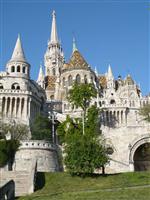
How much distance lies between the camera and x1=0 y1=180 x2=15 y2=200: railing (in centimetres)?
2172

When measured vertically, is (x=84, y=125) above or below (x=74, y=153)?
above

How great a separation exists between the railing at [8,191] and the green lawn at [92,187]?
0.93m

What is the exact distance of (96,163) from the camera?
29297mm

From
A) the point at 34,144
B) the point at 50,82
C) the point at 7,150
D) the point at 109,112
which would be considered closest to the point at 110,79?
the point at 50,82

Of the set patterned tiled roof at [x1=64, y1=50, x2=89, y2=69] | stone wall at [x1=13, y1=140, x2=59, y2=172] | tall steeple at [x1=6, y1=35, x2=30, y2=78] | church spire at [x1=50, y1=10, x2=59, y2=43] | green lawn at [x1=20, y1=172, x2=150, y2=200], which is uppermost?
church spire at [x1=50, y1=10, x2=59, y2=43]

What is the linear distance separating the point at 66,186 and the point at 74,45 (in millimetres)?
53722

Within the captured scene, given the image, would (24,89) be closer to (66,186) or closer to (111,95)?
(111,95)

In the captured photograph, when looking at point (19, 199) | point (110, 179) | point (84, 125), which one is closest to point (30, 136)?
point (84, 125)

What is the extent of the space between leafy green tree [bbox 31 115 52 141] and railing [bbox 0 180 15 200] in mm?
18637

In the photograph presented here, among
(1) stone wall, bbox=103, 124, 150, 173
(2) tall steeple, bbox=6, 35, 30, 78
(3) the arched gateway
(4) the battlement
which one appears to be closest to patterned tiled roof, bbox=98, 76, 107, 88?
(2) tall steeple, bbox=6, 35, 30, 78

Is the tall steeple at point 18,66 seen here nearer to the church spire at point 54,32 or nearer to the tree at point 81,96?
the tree at point 81,96

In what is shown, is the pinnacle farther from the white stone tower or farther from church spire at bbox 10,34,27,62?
church spire at bbox 10,34,27,62

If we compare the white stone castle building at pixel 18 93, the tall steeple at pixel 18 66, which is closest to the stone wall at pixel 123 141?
the white stone castle building at pixel 18 93

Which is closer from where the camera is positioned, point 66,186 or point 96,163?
point 66,186
